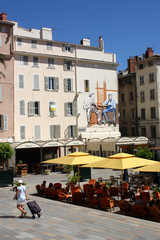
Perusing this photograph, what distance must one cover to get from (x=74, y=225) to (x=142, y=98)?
3980 cm

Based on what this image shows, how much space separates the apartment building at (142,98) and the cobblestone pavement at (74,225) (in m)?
34.6

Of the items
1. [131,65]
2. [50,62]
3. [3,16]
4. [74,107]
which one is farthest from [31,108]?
[131,65]

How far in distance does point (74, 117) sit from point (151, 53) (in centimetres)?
1988

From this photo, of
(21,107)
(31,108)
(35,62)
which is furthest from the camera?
(35,62)

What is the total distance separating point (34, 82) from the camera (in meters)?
34.7

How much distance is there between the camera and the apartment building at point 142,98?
152 feet

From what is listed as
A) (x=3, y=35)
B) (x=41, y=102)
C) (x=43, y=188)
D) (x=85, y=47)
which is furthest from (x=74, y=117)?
(x=43, y=188)

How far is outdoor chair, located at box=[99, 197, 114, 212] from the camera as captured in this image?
45.0ft

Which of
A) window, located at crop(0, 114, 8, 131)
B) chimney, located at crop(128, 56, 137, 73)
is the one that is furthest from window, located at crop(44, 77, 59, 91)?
chimney, located at crop(128, 56, 137, 73)

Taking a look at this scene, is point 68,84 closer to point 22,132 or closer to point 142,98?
point 22,132

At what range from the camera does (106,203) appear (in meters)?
13.8

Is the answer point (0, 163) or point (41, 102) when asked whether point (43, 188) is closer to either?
point (0, 163)

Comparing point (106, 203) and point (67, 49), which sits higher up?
point (67, 49)

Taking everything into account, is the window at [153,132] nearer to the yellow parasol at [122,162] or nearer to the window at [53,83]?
the window at [53,83]
